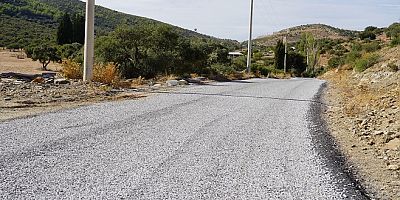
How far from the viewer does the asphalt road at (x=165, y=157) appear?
17.6ft

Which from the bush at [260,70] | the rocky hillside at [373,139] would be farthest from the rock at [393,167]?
the bush at [260,70]

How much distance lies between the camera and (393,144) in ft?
29.4

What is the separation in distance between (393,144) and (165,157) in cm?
452

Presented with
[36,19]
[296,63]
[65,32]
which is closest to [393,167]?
[65,32]

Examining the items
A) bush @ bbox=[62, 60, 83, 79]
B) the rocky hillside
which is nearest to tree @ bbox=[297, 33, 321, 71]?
bush @ bbox=[62, 60, 83, 79]

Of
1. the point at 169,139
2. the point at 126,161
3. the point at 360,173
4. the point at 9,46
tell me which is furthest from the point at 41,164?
the point at 9,46

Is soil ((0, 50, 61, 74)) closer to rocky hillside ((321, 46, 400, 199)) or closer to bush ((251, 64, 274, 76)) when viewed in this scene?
bush ((251, 64, 274, 76))

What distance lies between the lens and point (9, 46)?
217ft

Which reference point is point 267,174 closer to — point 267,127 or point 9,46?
point 267,127

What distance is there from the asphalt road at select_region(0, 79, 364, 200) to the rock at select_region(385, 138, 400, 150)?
3.87ft

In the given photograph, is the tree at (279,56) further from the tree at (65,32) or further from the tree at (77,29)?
the tree at (65,32)

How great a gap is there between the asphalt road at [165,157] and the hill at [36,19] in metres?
50.2

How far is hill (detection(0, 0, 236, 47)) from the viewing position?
67.9 meters

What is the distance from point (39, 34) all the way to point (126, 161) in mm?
69735
